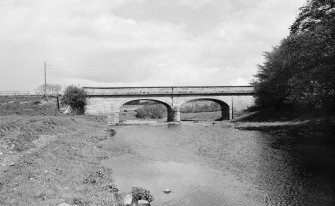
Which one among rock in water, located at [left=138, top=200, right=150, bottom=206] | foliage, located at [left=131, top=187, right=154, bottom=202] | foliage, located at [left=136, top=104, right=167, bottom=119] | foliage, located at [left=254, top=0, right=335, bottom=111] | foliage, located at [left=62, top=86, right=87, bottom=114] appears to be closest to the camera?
rock in water, located at [left=138, top=200, right=150, bottom=206]

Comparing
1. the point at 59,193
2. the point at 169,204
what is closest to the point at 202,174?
the point at 169,204

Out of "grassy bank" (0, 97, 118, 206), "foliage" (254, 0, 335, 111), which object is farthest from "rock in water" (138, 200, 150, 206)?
"foliage" (254, 0, 335, 111)

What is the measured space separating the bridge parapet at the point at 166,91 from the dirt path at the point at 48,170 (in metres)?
32.8

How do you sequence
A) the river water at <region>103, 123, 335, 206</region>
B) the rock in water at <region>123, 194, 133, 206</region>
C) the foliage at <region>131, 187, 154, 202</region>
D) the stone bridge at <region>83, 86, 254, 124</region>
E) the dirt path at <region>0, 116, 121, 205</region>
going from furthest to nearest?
the stone bridge at <region>83, 86, 254, 124</region> < the river water at <region>103, 123, 335, 206</region> < the foliage at <region>131, 187, 154, 202</region> < the rock in water at <region>123, 194, 133, 206</region> < the dirt path at <region>0, 116, 121, 205</region>

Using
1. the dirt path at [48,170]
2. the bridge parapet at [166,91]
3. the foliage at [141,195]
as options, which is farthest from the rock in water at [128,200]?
the bridge parapet at [166,91]

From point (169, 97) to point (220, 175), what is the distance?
4557 cm

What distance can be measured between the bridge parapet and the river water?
3252cm

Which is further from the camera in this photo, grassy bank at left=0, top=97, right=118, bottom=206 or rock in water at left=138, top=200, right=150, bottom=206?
rock in water at left=138, top=200, right=150, bottom=206

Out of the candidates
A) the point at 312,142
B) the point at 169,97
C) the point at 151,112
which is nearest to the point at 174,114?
the point at 169,97

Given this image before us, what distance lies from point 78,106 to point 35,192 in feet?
167

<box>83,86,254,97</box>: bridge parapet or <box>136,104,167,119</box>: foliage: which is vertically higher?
<box>83,86,254,97</box>: bridge parapet

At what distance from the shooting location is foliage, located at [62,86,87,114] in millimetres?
60656

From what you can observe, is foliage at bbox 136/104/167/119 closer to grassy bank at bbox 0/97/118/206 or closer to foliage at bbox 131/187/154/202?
grassy bank at bbox 0/97/118/206

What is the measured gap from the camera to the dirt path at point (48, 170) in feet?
42.7
